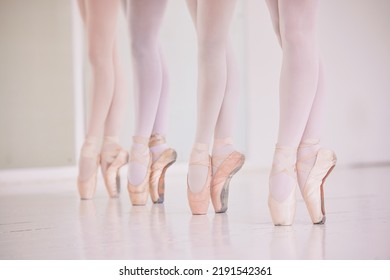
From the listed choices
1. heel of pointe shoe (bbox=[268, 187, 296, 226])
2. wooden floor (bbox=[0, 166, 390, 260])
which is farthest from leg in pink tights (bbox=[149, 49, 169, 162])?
heel of pointe shoe (bbox=[268, 187, 296, 226])

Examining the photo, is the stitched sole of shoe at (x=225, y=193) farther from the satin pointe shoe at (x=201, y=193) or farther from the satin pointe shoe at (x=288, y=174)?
the satin pointe shoe at (x=288, y=174)

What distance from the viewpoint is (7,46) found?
9.10 ft

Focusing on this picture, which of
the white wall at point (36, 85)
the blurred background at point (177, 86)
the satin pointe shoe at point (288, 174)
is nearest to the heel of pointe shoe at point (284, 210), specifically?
the satin pointe shoe at point (288, 174)

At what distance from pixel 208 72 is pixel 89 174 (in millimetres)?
622

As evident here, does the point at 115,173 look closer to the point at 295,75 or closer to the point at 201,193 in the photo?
the point at 201,193

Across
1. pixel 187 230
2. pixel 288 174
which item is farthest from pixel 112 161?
pixel 288 174

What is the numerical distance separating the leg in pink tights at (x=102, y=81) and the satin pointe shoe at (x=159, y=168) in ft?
0.71

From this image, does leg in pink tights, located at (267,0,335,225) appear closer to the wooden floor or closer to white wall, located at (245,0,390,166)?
the wooden floor

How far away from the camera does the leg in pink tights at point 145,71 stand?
1670 mm
